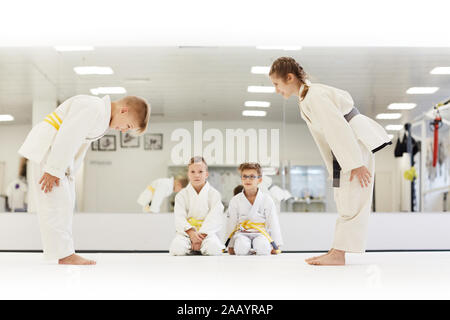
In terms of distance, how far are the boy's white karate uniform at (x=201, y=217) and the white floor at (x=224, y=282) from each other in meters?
1.01

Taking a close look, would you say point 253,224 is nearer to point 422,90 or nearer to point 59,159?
point 59,159

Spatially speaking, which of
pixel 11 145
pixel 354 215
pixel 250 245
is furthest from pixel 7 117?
pixel 354 215

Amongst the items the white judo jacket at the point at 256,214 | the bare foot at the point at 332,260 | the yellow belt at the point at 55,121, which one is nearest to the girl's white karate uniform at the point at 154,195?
the white judo jacket at the point at 256,214

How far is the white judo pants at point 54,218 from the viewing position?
2.42 m

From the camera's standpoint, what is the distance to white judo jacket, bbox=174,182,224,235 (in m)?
3.49

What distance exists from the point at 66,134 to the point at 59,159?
0.13 metres

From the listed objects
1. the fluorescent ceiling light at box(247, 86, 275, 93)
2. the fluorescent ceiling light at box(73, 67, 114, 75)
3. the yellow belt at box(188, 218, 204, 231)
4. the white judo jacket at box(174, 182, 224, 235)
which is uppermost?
the fluorescent ceiling light at box(73, 67, 114, 75)

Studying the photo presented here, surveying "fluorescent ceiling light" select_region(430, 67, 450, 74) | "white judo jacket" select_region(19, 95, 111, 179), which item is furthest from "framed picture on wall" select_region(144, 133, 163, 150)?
"fluorescent ceiling light" select_region(430, 67, 450, 74)

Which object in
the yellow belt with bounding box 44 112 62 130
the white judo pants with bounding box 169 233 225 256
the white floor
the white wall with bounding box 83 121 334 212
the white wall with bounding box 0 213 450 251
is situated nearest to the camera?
the white floor

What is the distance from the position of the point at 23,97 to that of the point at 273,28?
2.43m

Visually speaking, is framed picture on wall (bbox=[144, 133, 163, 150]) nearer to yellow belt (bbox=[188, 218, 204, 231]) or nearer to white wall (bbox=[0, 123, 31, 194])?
white wall (bbox=[0, 123, 31, 194])

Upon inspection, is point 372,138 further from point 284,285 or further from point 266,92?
point 266,92

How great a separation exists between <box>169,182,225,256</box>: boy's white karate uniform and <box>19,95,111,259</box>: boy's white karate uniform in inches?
42.0

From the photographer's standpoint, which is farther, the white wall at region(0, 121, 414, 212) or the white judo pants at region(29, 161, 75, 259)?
the white wall at region(0, 121, 414, 212)
